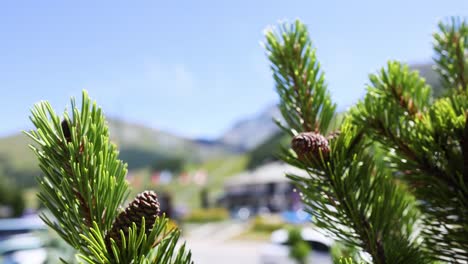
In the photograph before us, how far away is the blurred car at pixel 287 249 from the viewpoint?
13742mm

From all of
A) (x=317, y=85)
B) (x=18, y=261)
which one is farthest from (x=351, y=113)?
(x=18, y=261)

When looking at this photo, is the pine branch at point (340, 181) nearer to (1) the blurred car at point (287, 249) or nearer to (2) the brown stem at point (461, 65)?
(2) the brown stem at point (461, 65)

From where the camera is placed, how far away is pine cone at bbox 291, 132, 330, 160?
1.03 metres

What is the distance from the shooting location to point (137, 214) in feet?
2.96

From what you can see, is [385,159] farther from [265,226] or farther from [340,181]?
[265,226]

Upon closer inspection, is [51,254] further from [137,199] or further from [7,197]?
[7,197]

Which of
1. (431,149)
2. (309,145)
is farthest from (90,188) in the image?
(431,149)

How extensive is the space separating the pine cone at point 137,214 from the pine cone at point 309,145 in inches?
12.2

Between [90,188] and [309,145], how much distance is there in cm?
44

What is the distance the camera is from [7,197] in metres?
46.3

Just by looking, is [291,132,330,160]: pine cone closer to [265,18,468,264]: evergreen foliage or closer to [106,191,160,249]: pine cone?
[265,18,468,264]: evergreen foliage

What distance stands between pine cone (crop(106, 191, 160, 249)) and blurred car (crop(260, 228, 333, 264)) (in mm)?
12852

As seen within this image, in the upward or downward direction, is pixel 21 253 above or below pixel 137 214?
above

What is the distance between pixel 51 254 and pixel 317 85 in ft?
11.6
